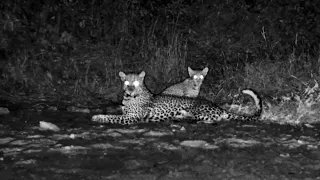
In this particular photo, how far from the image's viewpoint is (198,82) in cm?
988

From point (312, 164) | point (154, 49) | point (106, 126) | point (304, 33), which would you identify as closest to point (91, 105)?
point (106, 126)

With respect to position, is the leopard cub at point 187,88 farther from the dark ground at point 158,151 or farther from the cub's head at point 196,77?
the dark ground at point 158,151

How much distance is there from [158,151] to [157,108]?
2.24 m

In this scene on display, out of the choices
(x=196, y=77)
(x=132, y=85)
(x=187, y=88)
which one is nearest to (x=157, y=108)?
(x=132, y=85)

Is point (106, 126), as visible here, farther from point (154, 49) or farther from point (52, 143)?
point (154, 49)

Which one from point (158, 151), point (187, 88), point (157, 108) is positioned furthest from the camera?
point (187, 88)

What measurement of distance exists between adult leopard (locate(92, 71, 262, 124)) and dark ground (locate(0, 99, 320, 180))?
31cm

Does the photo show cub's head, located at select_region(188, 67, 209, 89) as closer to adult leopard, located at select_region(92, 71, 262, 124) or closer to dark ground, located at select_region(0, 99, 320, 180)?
adult leopard, located at select_region(92, 71, 262, 124)

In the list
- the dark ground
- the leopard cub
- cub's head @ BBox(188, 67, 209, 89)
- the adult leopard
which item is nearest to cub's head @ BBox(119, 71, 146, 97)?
the adult leopard

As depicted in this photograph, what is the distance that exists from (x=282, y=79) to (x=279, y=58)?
6.26ft

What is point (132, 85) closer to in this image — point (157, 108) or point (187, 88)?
point (157, 108)

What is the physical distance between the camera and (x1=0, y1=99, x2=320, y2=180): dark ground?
480 cm

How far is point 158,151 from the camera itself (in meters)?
5.66

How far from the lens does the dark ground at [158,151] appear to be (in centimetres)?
480
